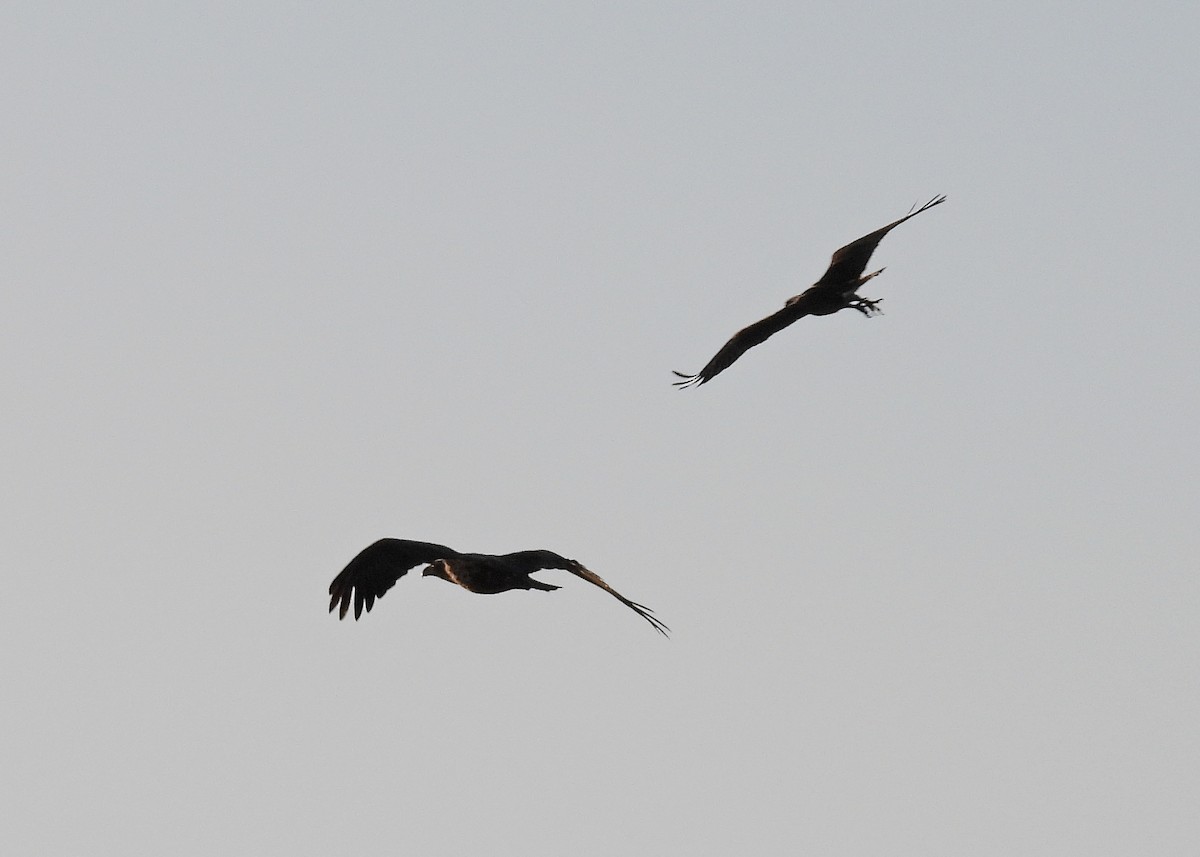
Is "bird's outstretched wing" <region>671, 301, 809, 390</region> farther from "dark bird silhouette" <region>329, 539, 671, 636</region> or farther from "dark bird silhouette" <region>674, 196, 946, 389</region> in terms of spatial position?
"dark bird silhouette" <region>329, 539, 671, 636</region>

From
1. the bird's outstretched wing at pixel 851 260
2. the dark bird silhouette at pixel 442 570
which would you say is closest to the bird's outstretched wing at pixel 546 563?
the dark bird silhouette at pixel 442 570

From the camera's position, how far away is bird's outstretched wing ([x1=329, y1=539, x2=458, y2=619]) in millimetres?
20500

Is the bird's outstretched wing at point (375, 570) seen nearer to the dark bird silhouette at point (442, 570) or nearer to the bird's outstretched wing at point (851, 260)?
the dark bird silhouette at point (442, 570)

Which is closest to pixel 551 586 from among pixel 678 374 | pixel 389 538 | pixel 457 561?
pixel 457 561

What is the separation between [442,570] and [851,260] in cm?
676

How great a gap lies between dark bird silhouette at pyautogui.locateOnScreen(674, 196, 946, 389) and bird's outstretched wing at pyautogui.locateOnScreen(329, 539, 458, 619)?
15.0 ft

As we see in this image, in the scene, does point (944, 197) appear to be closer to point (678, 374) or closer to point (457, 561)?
point (678, 374)

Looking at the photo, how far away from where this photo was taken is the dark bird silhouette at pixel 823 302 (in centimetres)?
2222

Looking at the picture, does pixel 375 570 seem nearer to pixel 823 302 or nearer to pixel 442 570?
pixel 442 570

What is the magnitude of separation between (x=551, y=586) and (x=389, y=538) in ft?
8.34

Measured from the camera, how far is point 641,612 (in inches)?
675

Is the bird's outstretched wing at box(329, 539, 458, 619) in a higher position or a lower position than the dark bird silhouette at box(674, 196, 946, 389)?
lower

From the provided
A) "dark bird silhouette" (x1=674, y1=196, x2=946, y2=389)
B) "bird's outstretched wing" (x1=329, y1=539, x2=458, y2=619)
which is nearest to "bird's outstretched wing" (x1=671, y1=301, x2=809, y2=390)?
"dark bird silhouette" (x1=674, y1=196, x2=946, y2=389)

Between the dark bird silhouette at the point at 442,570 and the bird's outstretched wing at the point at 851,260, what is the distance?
5902mm
